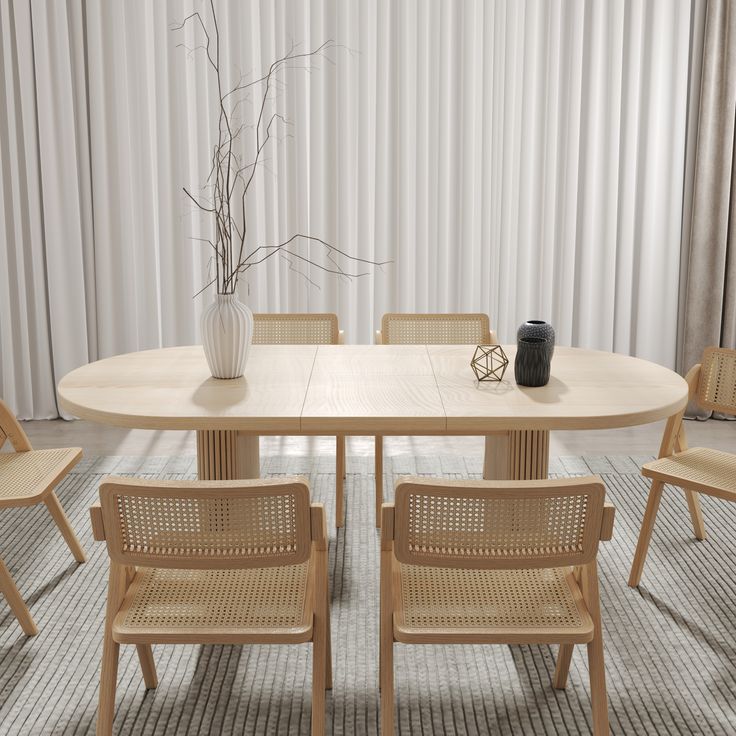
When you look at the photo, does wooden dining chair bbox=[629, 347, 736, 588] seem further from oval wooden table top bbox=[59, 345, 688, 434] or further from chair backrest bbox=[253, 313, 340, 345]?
chair backrest bbox=[253, 313, 340, 345]

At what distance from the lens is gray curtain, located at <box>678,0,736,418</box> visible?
4160 mm

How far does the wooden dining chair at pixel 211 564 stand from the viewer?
157cm

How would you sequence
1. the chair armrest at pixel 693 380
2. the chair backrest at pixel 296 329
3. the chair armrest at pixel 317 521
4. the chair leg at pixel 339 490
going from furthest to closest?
the chair backrest at pixel 296 329 < the chair leg at pixel 339 490 < the chair armrest at pixel 693 380 < the chair armrest at pixel 317 521

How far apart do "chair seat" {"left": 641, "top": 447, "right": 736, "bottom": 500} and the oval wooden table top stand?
30 centimetres

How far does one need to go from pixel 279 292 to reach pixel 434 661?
2.60 m

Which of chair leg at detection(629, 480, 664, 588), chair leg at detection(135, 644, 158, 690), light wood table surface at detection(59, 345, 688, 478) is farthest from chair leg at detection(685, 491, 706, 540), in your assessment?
chair leg at detection(135, 644, 158, 690)

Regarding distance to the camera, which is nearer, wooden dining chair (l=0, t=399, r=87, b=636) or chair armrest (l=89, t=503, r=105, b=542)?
chair armrest (l=89, t=503, r=105, b=542)

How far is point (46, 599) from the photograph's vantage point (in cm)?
262

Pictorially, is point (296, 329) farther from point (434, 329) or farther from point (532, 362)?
point (532, 362)

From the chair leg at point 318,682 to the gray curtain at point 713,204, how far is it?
331 centimetres

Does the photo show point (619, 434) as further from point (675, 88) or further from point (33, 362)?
point (33, 362)

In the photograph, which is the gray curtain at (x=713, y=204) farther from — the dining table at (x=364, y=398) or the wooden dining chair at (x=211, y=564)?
the wooden dining chair at (x=211, y=564)

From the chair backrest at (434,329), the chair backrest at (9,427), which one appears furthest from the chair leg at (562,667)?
the chair backrest at (9,427)

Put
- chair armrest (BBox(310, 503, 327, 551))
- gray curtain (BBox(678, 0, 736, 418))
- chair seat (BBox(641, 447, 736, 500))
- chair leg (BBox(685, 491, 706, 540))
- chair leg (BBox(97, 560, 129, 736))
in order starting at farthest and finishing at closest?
gray curtain (BBox(678, 0, 736, 418))
chair leg (BBox(685, 491, 706, 540))
chair seat (BBox(641, 447, 736, 500))
chair leg (BBox(97, 560, 129, 736))
chair armrest (BBox(310, 503, 327, 551))
